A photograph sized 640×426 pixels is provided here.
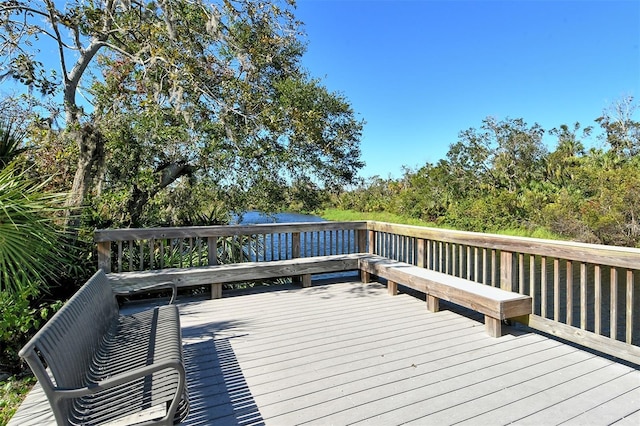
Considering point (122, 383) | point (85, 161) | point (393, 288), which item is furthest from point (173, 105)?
point (122, 383)

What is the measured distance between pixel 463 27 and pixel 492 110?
15.7 metres

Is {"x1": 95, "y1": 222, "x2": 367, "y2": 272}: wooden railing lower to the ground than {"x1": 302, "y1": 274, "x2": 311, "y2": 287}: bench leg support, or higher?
higher

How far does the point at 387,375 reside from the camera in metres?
2.33

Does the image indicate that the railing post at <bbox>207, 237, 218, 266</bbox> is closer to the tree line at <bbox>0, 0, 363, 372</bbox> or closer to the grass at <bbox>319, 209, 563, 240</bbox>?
the tree line at <bbox>0, 0, 363, 372</bbox>

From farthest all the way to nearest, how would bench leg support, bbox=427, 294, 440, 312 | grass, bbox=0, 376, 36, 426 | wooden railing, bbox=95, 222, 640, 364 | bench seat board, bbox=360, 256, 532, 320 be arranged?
1. bench leg support, bbox=427, 294, 440, 312
2. bench seat board, bbox=360, 256, 532, 320
3. wooden railing, bbox=95, 222, 640, 364
4. grass, bbox=0, 376, 36, 426

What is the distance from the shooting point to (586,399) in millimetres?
2023

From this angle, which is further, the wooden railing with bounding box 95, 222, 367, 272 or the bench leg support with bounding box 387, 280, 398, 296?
the bench leg support with bounding box 387, 280, 398, 296

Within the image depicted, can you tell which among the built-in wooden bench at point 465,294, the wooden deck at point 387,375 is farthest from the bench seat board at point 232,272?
the built-in wooden bench at point 465,294

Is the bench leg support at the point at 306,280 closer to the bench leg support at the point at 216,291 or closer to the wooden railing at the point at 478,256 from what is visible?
the wooden railing at the point at 478,256

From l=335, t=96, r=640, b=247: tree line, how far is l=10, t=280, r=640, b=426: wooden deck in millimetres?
11775

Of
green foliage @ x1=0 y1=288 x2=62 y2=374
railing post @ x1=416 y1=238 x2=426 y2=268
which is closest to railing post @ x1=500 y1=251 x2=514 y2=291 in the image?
railing post @ x1=416 y1=238 x2=426 y2=268

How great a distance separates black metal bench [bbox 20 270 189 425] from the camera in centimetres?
130

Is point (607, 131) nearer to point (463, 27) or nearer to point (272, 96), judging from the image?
point (463, 27)

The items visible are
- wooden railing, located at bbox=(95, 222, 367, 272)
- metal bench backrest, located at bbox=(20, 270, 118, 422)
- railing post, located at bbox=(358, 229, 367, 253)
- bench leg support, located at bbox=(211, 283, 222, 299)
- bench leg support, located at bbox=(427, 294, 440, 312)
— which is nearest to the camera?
metal bench backrest, located at bbox=(20, 270, 118, 422)
